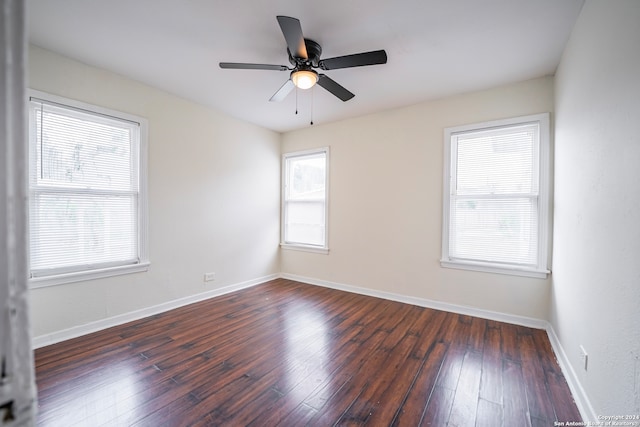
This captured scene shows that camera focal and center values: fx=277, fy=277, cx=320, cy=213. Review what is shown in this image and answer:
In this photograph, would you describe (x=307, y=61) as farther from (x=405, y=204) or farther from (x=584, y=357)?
(x=584, y=357)

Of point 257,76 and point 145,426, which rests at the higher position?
point 257,76

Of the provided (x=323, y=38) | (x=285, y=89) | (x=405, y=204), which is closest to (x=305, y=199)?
(x=405, y=204)

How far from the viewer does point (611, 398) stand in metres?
1.42

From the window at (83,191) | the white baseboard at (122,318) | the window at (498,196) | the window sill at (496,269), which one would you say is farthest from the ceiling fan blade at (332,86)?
the white baseboard at (122,318)

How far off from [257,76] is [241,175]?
1700 mm

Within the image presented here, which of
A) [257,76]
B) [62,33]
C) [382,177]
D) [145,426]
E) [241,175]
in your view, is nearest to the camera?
[145,426]

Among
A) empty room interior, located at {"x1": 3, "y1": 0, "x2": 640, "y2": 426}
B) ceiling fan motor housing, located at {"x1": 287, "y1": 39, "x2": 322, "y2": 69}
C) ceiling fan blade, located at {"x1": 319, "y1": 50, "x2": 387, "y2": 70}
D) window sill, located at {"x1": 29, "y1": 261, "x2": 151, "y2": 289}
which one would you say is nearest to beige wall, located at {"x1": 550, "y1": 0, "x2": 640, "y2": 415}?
empty room interior, located at {"x1": 3, "y1": 0, "x2": 640, "y2": 426}

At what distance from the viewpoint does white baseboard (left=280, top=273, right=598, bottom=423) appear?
175 centimetres

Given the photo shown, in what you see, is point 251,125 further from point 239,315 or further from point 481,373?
point 481,373

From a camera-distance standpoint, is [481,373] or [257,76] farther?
[257,76]

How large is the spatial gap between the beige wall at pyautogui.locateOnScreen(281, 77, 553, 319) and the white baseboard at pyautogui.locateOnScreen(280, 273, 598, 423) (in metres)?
0.06

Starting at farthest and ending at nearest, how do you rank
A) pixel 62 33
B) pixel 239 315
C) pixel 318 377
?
1. pixel 239 315
2. pixel 62 33
3. pixel 318 377

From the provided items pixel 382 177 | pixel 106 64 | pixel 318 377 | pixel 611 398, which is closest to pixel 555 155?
pixel 382 177

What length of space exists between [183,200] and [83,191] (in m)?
1.01
